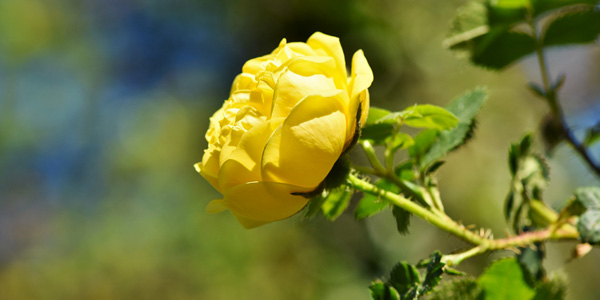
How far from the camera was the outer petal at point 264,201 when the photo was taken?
0.34 m

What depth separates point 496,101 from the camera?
8.99 ft

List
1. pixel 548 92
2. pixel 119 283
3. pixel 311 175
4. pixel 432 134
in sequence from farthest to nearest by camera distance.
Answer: pixel 119 283 < pixel 548 92 < pixel 432 134 < pixel 311 175

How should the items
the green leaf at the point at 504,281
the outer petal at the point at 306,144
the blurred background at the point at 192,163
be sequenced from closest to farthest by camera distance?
the outer petal at the point at 306,144 < the green leaf at the point at 504,281 < the blurred background at the point at 192,163

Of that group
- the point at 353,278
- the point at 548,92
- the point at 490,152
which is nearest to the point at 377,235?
the point at 353,278

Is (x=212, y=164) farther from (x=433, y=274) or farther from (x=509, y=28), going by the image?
(x=509, y=28)

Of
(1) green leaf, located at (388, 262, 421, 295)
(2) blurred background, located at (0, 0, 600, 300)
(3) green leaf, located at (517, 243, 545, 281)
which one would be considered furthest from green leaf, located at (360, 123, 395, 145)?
(2) blurred background, located at (0, 0, 600, 300)

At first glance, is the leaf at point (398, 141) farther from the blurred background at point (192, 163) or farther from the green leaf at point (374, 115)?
the blurred background at point (192, 163)

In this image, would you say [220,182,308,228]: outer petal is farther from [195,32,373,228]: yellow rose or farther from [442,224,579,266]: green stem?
[442,224,579,266]: green stem

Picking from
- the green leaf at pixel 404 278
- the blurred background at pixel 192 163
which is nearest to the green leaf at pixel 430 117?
the green leaf at pixel 404 278

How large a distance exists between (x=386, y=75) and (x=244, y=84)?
2689mm

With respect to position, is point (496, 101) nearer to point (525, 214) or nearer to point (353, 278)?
point (353, 278)

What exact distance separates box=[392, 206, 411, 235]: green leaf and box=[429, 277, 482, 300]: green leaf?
0.29ft

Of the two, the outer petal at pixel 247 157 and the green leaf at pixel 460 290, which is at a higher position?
the outer petal at pixel 247 157

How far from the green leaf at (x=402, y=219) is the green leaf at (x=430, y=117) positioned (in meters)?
0.07
